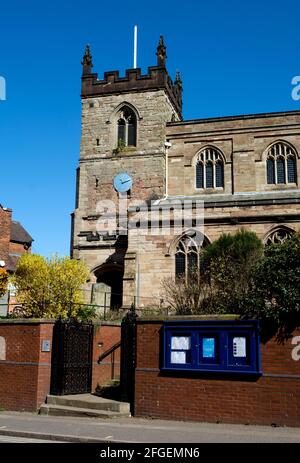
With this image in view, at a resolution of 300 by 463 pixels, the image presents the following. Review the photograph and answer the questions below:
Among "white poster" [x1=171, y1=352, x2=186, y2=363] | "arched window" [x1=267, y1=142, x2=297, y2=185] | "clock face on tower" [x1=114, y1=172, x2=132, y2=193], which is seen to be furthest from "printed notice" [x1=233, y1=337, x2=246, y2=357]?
"clock face on tower" [x1=114, y1=172, x2=132, y2=193]

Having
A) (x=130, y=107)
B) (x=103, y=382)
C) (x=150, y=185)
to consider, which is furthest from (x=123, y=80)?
(x=103, y=382)

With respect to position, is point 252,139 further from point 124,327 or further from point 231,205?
point 124,327

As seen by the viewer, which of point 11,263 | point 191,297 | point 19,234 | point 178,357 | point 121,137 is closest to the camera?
point 178,357

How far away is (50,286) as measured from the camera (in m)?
23.0

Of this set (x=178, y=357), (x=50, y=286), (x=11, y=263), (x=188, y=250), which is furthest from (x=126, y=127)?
(x=178, y=357)

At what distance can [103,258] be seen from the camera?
30.0 meters

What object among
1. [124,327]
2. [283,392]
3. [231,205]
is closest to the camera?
[283,392]

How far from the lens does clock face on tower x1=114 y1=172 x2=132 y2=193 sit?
34.6 m

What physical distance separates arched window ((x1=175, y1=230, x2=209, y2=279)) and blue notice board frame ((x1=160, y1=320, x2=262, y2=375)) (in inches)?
524

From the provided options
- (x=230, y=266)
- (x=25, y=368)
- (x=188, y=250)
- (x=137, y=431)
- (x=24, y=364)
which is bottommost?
(x=137, y=431)

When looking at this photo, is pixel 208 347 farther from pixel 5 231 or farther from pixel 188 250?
pixel 5 231

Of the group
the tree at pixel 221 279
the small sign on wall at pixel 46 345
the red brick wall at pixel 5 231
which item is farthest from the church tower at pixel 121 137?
the small sign on wall at pixel 46 345

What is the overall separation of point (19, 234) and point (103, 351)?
1457 inches

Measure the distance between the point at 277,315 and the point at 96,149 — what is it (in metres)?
27.3
